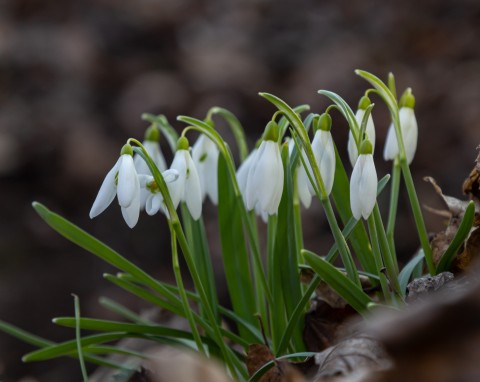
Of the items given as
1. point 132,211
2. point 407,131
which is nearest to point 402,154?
point 407,131

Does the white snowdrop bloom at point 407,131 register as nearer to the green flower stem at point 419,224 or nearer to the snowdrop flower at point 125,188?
the green flower stem at point 419,224

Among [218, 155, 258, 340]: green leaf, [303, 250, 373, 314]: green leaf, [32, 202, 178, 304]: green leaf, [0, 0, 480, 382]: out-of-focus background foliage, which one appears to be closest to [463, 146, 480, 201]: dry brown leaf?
[303, 250, 373, 314]: green leaf

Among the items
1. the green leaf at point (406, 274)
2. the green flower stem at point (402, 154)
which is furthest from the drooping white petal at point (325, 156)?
the green leaf at point (406, 274)

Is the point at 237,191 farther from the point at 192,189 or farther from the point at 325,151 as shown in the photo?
the point at 325,151

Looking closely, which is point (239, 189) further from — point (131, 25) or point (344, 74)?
point (131, 25)

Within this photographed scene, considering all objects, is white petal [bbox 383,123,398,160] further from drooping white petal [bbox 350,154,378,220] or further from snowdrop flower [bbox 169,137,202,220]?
snowdrop flower [bbox 169,137,202,220]

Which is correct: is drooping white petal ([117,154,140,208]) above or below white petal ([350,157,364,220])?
above
